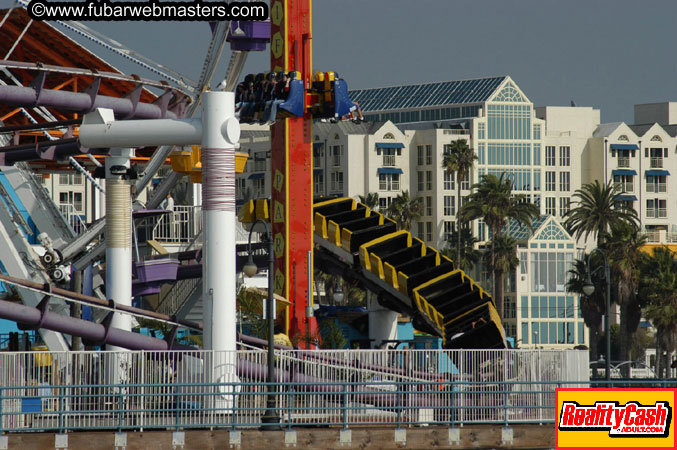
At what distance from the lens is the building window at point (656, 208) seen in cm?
15238

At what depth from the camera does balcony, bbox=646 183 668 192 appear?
5994 inches

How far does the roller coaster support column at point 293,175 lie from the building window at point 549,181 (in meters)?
89.0

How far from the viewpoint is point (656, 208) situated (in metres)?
153

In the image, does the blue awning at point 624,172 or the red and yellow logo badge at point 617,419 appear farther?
the blue awning at point 624,172

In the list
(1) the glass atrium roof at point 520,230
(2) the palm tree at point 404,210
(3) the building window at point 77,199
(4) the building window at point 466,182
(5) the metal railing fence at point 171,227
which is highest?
(4) the building window at point 466,182

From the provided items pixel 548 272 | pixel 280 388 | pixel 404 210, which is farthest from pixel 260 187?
pixel 280 388

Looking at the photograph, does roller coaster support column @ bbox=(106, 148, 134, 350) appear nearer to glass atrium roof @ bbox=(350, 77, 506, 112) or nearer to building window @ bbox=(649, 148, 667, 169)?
glass atrium roof @ bbox=(350, 77, 506, 112)

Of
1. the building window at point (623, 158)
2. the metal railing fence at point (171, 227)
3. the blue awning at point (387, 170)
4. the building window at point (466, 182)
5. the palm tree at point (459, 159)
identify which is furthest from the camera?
the building window at point (623, 158)

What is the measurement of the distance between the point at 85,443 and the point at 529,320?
99.9m

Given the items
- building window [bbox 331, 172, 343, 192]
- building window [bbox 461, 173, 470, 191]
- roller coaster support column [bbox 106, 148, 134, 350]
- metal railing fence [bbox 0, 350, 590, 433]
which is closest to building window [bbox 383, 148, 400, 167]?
building window [bbox 331, 172, 343, 192]

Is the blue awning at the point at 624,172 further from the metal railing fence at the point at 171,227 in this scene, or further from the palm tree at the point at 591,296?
the metal railing fence at the point at 171,227

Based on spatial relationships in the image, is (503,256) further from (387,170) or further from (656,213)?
(656,213)

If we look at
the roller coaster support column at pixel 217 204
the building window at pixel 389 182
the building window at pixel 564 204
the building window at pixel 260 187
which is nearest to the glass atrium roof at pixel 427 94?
the building window at pixel 389 182

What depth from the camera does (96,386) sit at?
31797 millimetres
